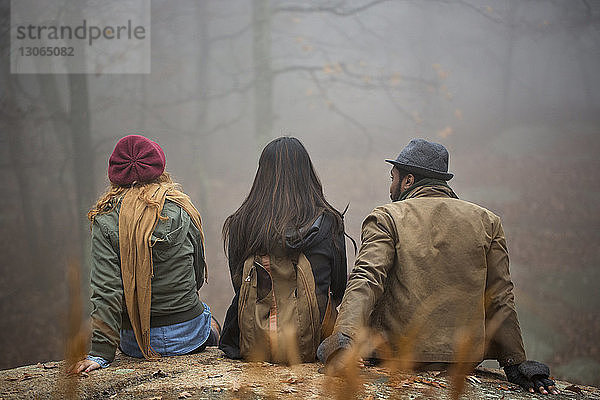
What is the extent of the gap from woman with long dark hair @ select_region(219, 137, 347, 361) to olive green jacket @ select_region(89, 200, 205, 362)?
0.79 ft

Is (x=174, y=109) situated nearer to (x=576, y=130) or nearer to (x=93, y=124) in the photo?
(x=93, y=124)

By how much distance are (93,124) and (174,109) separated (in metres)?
0.75

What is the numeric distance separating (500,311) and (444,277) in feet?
0.92

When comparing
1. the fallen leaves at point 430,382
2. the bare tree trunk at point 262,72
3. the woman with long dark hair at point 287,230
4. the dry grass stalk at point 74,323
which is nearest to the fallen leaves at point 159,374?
the woman with long dark hair at point 287,230

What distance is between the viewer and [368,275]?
8.04 ft

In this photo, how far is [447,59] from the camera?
5.32 metres

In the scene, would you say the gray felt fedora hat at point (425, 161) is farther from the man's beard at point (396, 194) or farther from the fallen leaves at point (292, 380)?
the fallen leaves at point (292, 380)

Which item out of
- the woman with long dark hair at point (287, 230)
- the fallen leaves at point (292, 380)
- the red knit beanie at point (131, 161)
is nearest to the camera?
the fallen leaves at point (292, 380)

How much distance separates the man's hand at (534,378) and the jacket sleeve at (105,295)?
176cm

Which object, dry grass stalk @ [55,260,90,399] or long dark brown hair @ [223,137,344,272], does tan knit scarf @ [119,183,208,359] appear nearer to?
long dark brown hair @ [223,137,344,272]

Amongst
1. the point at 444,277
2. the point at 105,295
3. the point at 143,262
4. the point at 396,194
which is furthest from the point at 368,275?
the point at 105,295

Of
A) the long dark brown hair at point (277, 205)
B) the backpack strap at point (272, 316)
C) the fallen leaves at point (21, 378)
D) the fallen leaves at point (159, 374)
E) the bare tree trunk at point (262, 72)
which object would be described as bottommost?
the fallen leaves at point (21, 378)

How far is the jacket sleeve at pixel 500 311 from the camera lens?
8.39 feet

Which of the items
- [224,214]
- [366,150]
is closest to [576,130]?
[366,150]
